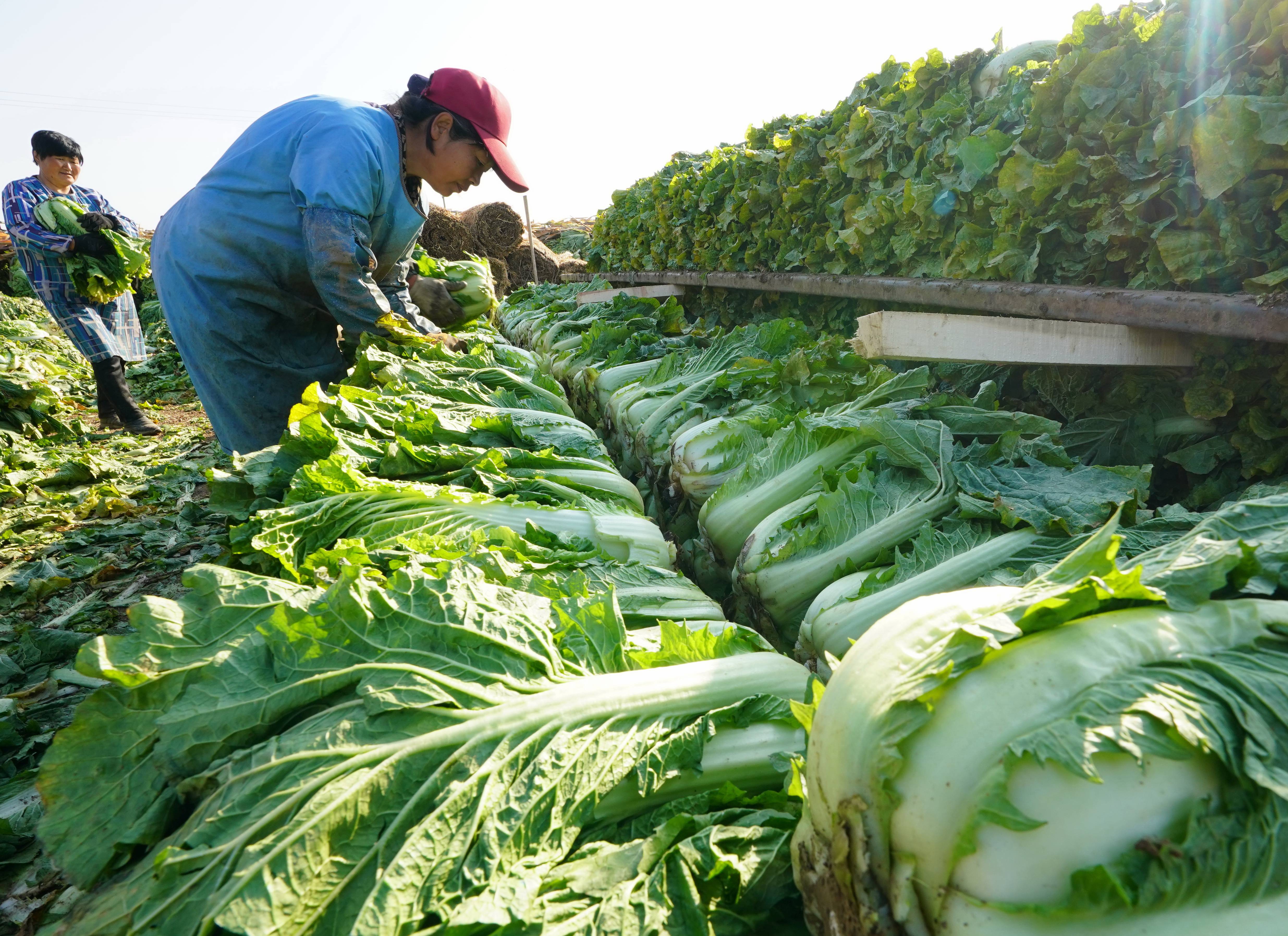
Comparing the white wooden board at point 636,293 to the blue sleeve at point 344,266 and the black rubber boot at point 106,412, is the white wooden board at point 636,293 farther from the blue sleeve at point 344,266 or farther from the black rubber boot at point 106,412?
the black rubber boot at point 106,412

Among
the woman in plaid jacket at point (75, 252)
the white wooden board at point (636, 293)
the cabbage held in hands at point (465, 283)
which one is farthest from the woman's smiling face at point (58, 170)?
the white wooden board at point (636, 293)

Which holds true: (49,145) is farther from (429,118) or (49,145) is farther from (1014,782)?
(1014,782)

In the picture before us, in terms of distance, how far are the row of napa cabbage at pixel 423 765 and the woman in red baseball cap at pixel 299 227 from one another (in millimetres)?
2775

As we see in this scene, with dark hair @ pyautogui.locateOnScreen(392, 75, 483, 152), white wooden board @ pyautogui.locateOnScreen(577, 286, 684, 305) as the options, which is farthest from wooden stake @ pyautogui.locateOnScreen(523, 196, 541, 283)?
dark hair @ pyautogui.locateOnScreen(392, 75, 483, 152)

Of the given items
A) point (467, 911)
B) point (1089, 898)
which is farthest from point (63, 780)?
point (1089, 898)

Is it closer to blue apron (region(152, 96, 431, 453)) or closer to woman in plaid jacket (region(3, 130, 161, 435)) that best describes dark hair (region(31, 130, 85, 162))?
woman in plaid jacket (region(3, 130, 161, 435))

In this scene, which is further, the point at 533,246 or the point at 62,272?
the point at 533,246

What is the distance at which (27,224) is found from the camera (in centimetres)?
811

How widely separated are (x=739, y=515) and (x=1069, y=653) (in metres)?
1.72

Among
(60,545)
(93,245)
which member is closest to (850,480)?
(60,545)

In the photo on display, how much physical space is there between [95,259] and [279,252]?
628 centimetres

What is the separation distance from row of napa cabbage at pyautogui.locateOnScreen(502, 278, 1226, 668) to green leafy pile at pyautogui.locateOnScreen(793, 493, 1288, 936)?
67cm

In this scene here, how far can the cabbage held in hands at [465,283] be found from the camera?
6336 millimetres

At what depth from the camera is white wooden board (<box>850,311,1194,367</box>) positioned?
117 inches
